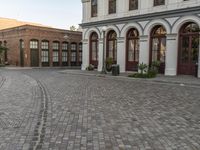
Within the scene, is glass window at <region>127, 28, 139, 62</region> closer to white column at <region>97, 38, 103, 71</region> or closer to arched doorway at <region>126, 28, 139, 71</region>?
arched doorway at <region>126, 28, 139, 71</region>

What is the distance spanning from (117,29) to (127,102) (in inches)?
565

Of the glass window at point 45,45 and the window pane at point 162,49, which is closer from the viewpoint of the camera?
the window pane at point 162,49

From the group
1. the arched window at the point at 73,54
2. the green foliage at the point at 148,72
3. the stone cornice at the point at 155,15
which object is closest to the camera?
the green foliage at the point at 148,72

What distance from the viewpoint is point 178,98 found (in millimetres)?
9039

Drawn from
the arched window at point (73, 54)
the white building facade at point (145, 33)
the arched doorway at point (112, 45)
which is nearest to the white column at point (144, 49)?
the white building facade at point (145, 33)

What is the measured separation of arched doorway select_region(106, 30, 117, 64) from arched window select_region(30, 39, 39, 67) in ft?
40.9

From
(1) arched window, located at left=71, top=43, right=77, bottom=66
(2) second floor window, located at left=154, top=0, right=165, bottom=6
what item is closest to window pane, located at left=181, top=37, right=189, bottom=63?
(2) second floor window, located at left=154, top=0, right=165, bottom=6

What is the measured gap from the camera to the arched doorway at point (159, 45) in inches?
747

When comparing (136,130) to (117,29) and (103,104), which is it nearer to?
(103,104)

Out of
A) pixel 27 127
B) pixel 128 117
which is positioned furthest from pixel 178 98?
pixel 27 127

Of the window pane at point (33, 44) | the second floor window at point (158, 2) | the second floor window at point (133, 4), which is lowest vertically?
the window pane at point (33, 44)

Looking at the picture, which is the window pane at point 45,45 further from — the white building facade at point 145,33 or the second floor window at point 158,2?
the second floor window at point 158,2

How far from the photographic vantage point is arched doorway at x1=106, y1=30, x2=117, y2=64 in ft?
74.4

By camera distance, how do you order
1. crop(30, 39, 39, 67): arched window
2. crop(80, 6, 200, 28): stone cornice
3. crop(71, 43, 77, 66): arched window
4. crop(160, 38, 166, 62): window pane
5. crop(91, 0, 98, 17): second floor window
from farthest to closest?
crop(71, 43, 77, 66): arched window → crop(30, 39, 39, 67): arched window → crop(91, 0, 98, 17): second floor window → crop(160, 38, 166, 62): window pane → crop(80, 6, 200, 28): stone cornice
